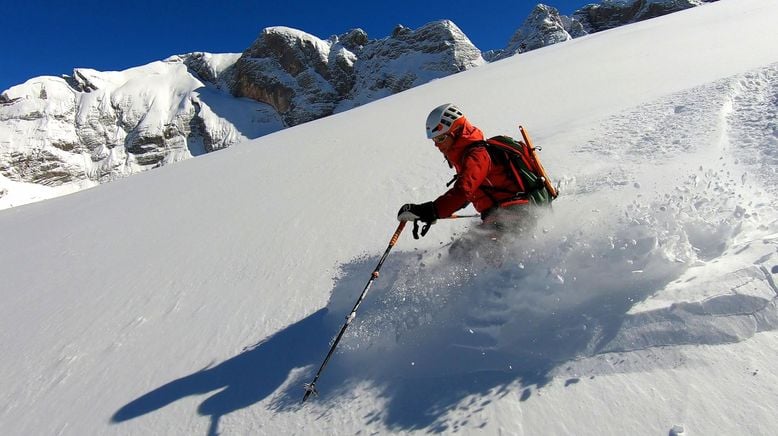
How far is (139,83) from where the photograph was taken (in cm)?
12756

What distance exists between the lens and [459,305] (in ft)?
10.7

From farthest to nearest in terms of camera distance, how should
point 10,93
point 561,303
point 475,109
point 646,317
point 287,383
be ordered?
point 10,93 → point 475,109 → point 287,383 → point 561,303 → point 646,317

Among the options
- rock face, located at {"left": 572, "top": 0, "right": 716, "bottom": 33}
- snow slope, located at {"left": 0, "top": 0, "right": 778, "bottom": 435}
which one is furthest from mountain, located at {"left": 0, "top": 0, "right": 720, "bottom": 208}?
snow slope, located at {"left": 0, "top": 0, "right": 778, "bottom": 435}

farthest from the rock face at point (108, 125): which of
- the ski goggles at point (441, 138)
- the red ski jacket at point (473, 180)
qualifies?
the red ski jacket at point (473, 180)

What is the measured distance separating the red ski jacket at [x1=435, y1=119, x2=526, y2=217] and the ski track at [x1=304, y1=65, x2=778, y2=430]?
363 mm

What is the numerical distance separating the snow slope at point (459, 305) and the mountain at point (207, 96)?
106m

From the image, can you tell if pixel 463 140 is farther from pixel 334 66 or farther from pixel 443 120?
pixel 334 66

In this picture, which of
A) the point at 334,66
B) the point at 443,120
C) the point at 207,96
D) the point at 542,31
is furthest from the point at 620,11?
the point at 443,120

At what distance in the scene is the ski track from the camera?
7.98 feet

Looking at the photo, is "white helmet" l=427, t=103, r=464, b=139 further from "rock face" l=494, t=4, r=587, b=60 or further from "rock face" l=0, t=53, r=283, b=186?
"rock face" l=0, t=53, r=283, b=186

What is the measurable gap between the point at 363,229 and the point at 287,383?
2.91m

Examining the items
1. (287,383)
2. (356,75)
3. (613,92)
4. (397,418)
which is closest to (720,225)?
(397,418)

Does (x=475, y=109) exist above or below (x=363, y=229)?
above

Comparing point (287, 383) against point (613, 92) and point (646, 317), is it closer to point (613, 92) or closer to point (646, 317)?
point (646, 317)
